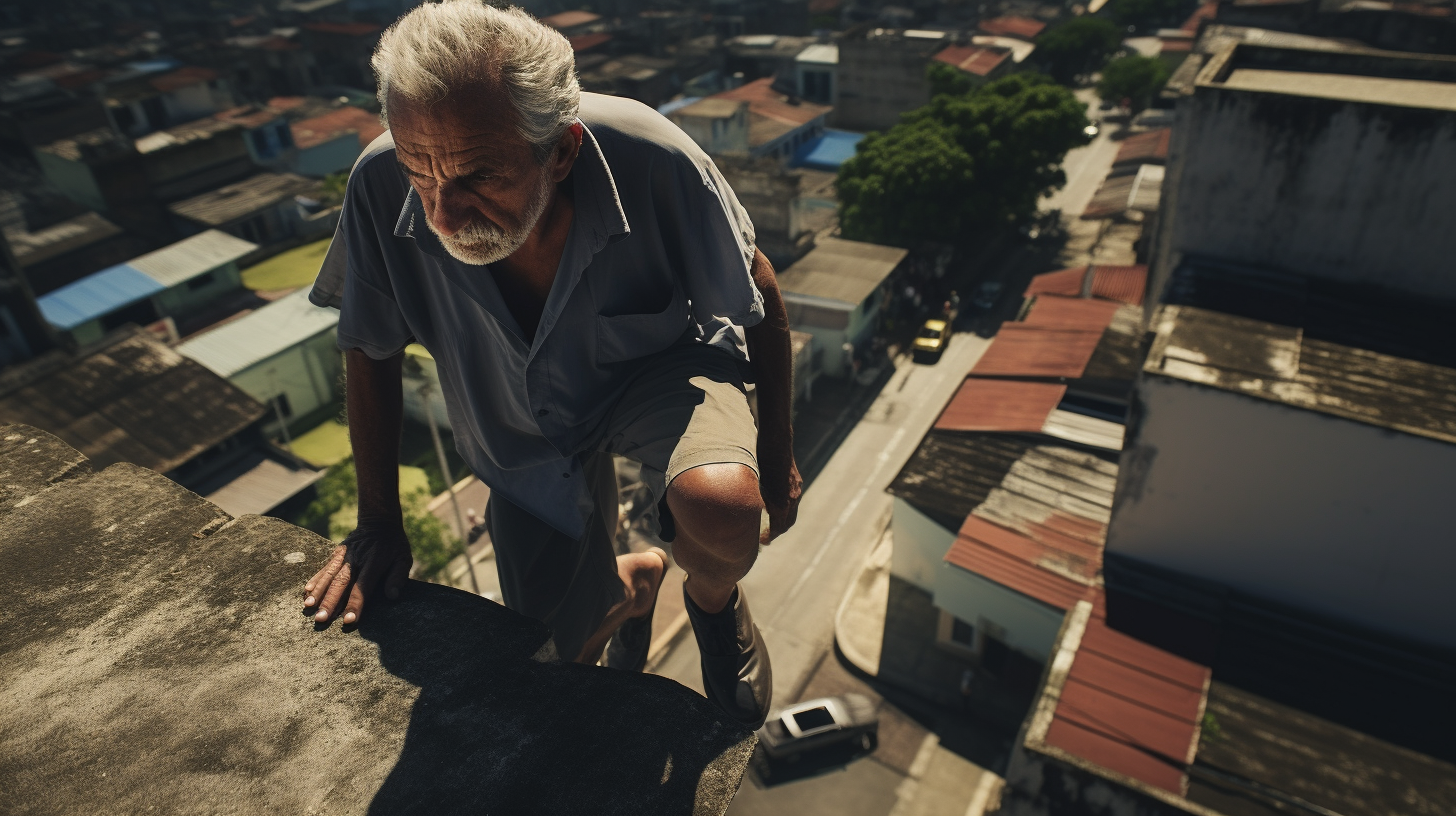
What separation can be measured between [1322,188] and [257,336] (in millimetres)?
29261

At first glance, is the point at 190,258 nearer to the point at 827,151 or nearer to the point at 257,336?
the point at 257,336

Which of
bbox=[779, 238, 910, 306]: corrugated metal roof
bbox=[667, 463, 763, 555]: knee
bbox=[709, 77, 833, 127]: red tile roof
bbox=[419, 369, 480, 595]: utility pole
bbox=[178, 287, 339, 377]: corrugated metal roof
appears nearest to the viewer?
bbox=[667, 463, 763, 555]: knee

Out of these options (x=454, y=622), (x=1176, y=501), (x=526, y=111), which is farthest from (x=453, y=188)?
(x=1176, y=501)

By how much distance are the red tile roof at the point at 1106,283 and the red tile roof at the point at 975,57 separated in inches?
946

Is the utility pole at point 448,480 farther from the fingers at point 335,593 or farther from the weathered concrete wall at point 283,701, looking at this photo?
the fingers at point 335,593

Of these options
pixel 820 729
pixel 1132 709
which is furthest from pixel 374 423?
pixel 820 729

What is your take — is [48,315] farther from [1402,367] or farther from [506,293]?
[1402,367]

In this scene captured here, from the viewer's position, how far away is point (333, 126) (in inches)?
1941

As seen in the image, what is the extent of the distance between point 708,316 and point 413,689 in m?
1.77

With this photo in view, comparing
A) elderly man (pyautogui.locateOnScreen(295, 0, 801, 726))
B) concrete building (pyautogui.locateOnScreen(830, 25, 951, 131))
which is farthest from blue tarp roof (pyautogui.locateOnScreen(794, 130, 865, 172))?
elderly man (pyautogui.locateOnScreen(295, 0, 801, 726))

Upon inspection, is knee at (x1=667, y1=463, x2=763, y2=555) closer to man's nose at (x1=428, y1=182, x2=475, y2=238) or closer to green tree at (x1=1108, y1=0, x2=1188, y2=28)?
man's nose at (x1=428, y1=182, x2=475, y2=238)

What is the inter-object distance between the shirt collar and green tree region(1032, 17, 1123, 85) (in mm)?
67135

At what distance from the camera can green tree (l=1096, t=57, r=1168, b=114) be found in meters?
54.0

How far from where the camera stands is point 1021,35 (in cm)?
6262
